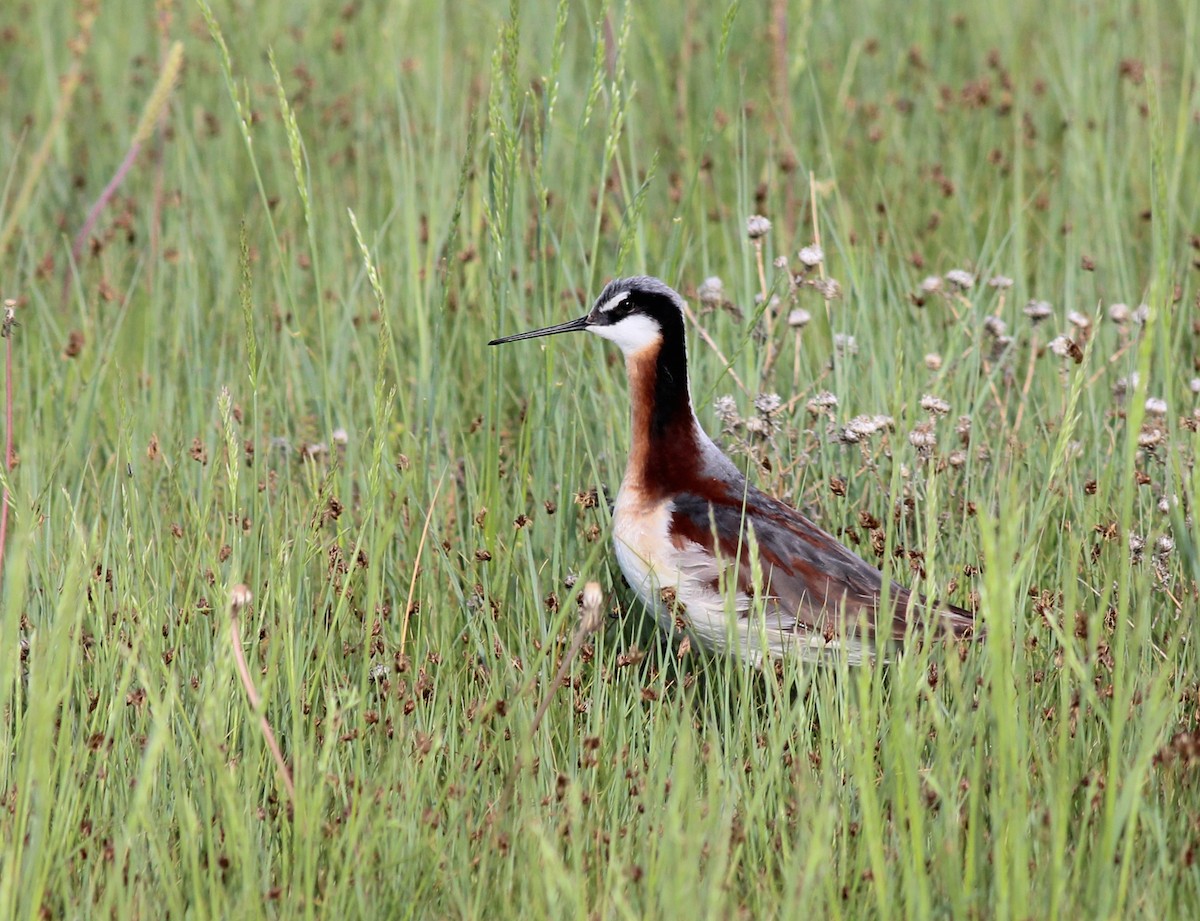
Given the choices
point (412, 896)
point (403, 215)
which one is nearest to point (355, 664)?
point (412, 896)

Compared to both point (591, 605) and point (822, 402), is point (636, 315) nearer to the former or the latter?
point (822, 402)

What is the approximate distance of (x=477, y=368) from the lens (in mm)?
5848

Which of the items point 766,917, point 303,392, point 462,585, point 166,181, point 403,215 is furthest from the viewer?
point 166,181

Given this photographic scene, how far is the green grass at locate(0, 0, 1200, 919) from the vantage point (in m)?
3.03

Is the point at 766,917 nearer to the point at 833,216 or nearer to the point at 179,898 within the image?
the point at 179,898

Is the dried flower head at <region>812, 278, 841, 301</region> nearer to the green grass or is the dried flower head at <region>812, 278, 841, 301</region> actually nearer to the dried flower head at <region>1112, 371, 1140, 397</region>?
the green grass

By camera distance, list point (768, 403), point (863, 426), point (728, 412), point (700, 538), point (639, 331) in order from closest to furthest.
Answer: point (700, 538), point (863, 426), point (639, 331), point (768, 403), point (728, 412)

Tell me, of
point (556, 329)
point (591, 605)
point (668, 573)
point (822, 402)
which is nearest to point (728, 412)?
point (822, 402)

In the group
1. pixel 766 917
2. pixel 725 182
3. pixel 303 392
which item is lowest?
pixel 766 917

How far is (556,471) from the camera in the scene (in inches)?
198

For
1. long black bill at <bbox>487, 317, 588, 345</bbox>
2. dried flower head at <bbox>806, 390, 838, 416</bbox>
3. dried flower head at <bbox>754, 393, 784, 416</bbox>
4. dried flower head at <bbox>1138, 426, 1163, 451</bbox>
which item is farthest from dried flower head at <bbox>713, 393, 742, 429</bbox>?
dried flower head at <bbox>1138, 426, 1163, 451</bbox>

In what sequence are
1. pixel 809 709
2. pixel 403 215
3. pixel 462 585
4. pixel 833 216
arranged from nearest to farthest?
1. pixel 809 709
2. pixel 462 585
3. pixel 403 215
4. pixel 833 216

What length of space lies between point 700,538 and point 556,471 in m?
0.70

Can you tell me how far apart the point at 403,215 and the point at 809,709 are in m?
3.21
